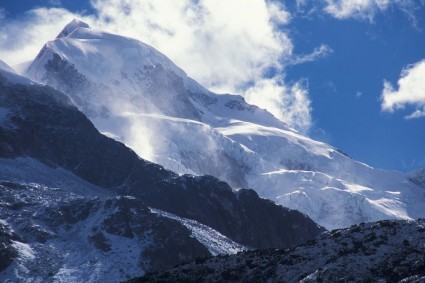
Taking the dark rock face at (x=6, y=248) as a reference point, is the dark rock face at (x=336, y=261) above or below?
below

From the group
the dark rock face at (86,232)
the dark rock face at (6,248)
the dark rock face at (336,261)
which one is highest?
the dark rock face at (86,232)

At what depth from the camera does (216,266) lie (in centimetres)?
9606

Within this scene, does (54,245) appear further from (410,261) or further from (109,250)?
(410,261)

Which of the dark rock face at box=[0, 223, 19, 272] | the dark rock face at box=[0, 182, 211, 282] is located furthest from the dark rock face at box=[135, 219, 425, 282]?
the dark rock face at box=[0, 182, 211, 282]

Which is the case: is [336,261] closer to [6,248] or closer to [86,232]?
[6,248]

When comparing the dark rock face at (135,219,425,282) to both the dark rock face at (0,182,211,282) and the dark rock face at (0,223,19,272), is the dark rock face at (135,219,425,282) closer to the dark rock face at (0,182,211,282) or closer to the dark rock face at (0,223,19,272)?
the dark rock face at (0,223,19,272)

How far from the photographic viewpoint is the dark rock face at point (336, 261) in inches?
3142

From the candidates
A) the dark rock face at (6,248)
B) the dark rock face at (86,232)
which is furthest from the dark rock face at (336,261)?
the dark rock face at (86,232)

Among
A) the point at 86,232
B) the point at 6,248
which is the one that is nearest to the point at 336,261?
the point at 6,248

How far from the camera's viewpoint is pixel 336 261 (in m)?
83.2

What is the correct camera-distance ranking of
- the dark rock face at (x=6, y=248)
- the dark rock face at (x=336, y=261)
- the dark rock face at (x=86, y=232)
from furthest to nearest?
the dark rock face at (x=86, y=232) → the dark rock face at (x=6, y=248) → the dark rock face at (x=336, y=261)

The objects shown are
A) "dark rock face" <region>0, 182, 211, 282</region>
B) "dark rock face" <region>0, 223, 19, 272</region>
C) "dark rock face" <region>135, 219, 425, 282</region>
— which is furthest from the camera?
"dark rock face" <region>0, 182, 211, 282</region>

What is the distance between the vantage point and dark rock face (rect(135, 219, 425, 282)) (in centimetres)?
7981

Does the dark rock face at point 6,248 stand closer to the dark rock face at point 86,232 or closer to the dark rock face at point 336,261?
the dark rock face at point 86,232
